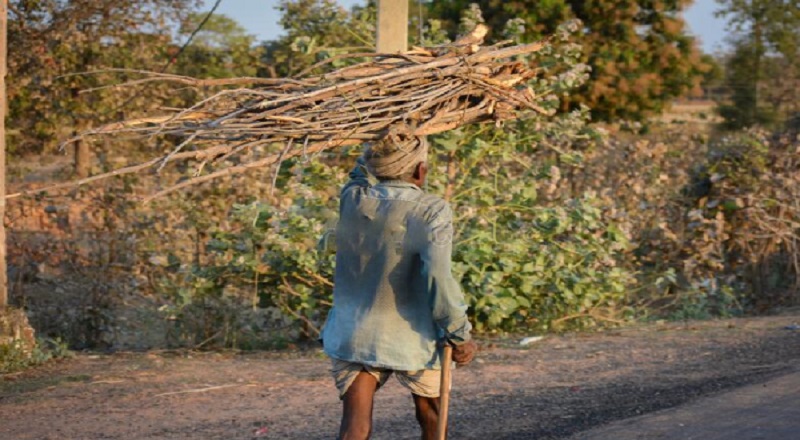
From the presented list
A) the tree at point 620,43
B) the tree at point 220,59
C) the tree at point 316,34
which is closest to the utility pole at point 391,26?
the tree at point 316,34

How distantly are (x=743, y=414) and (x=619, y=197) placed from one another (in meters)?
6.72

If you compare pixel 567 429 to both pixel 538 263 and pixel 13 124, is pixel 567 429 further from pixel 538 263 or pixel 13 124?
pixel 13 124

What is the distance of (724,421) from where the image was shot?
6680 millimetres

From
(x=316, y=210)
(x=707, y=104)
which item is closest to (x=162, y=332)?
(x=316, y=210)

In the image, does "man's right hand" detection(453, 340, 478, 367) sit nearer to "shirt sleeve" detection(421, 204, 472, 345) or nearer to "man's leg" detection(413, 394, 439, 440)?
"shirt sleeve" detection(421, 204, 472, 345)

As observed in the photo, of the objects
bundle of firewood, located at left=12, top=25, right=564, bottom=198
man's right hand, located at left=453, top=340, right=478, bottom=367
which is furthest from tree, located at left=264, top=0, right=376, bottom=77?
man's right hand, located at left=453, top=340, right=478, bottom=367

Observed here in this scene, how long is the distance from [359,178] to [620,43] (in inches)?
846

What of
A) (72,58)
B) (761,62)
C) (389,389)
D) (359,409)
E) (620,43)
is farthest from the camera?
(761,62)

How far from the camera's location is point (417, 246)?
466 cm

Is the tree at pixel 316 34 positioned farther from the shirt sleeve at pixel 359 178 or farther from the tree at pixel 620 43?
the tree at pixel 620 43

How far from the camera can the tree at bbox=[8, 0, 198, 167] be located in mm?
13578

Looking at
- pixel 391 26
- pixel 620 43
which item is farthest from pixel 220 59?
pixel 391 26

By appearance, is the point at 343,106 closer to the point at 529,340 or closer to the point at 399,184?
the point at 399,184

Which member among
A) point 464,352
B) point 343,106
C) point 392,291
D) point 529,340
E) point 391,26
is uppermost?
point 391,26
